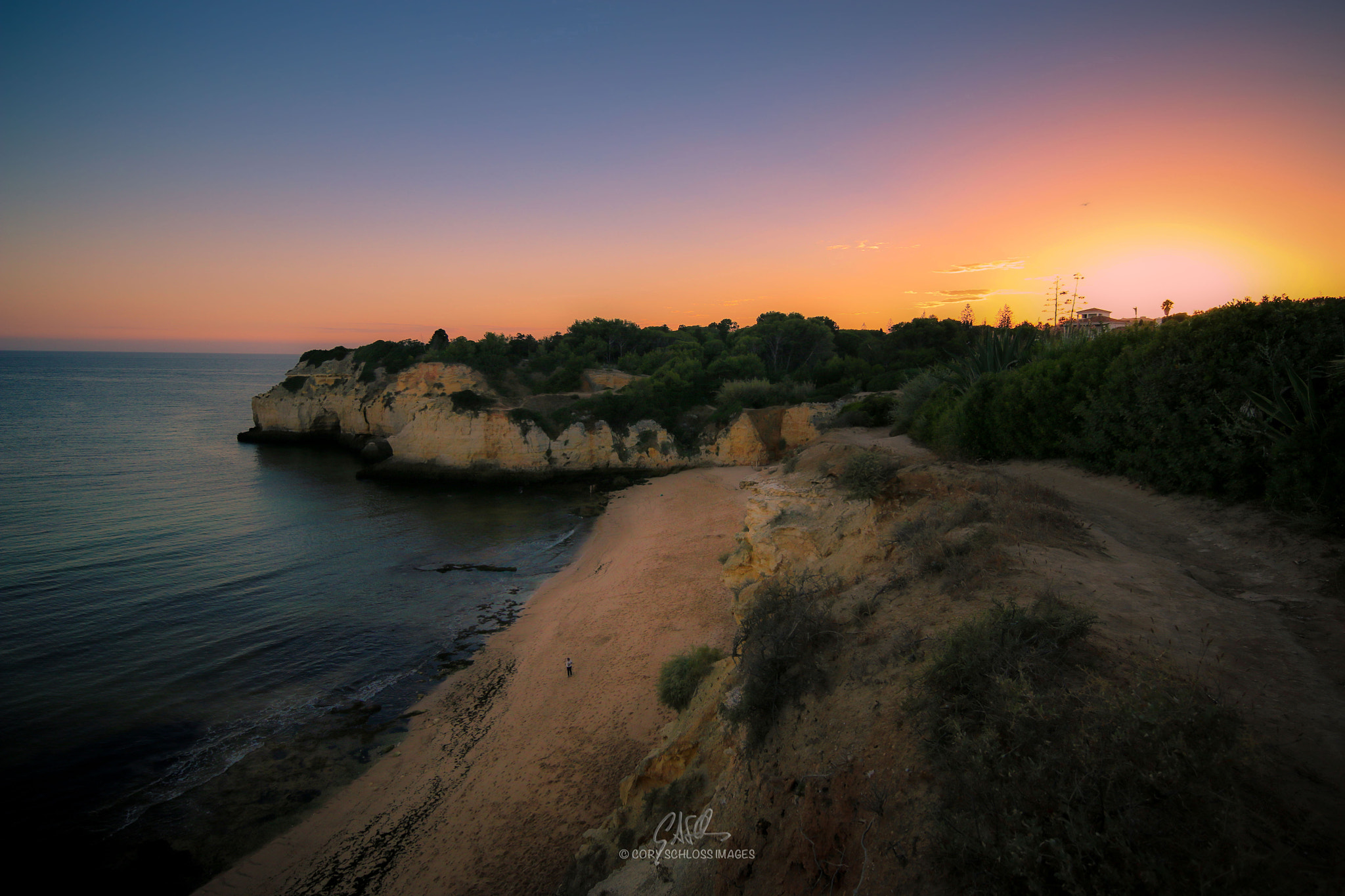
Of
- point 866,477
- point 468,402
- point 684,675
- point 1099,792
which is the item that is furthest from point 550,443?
point 1099,792

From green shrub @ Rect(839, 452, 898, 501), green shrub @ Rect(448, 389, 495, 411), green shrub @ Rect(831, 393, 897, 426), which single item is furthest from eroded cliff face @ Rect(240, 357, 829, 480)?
green shrub @ Rect(839, 452, 898, 501)

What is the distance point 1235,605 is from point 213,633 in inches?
768

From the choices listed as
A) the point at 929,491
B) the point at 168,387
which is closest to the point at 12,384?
the point at 168,387

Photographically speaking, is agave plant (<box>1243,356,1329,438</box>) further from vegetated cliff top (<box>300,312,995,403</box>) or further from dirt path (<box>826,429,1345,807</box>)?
vegetated cliff top (<box>300,312,995,403</box>)

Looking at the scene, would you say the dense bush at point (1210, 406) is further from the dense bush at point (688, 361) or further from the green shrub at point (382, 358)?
the green shrub at point (382, 358)

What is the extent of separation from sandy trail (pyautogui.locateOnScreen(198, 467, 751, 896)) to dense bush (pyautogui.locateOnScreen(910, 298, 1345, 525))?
8.15 m

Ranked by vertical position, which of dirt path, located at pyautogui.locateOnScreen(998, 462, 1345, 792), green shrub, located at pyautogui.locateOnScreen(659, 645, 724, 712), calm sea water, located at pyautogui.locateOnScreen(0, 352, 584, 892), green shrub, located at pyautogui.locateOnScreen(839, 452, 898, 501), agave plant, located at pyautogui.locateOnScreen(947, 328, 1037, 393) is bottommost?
calm sea water, located at pyautogui.locateOnScreen(0, 352, 584, 892)

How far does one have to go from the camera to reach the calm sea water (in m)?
8.73

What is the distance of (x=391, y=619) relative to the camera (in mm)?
14734

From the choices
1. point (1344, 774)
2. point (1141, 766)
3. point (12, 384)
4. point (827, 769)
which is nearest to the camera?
point (1141, 766)

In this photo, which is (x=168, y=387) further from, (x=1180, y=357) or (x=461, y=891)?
(x=1180, y=357)

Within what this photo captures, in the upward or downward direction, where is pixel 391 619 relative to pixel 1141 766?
downward

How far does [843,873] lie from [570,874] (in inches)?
177

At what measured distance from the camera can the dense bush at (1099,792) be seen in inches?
82.6
